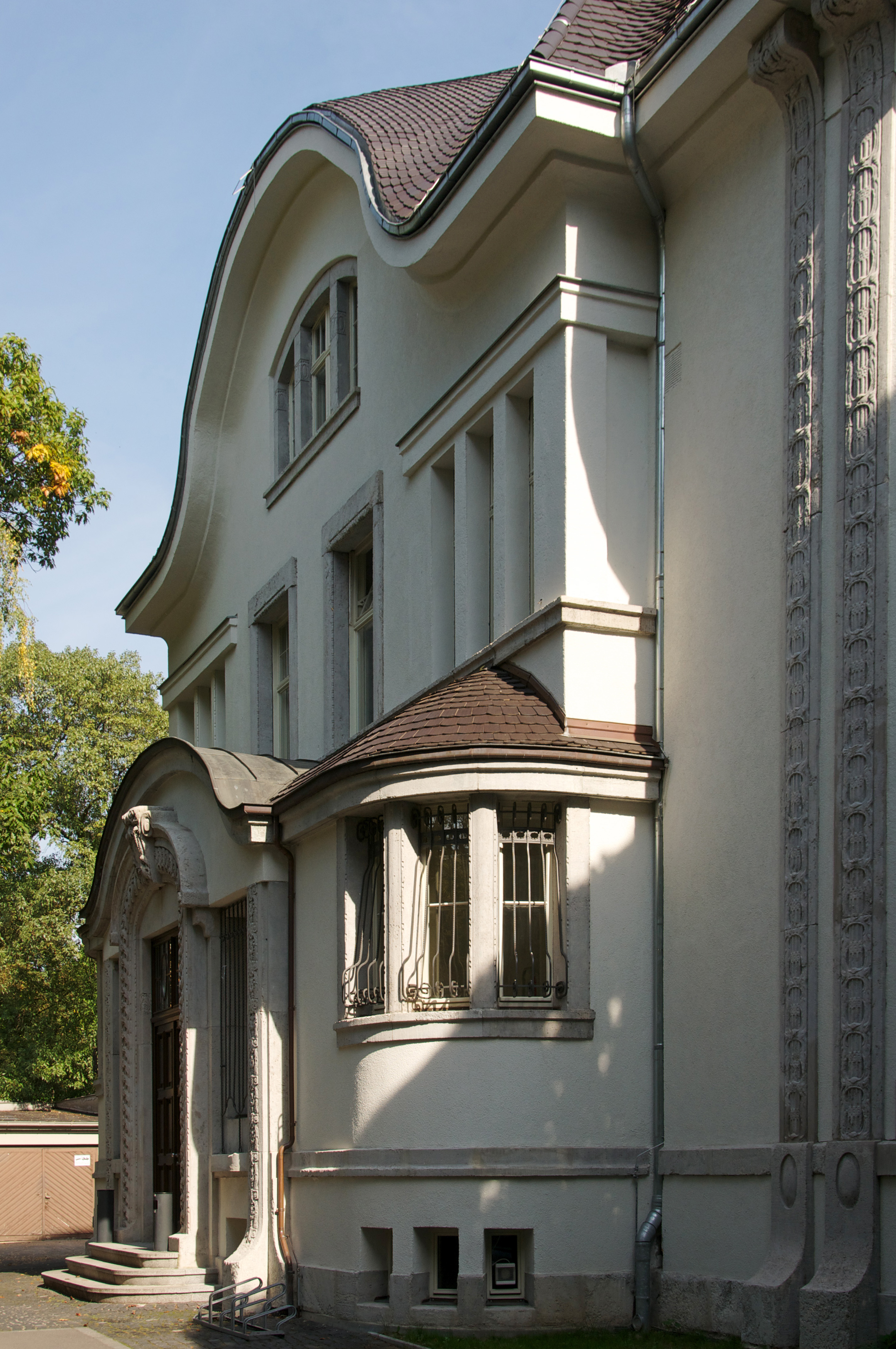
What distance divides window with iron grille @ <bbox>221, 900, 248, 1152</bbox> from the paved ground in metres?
1.85

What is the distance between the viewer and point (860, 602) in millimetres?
9055

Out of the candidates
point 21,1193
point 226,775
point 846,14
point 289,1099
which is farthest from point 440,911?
point 21,1193

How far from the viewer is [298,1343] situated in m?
10.2

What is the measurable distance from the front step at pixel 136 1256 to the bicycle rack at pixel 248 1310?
1686 millimetres

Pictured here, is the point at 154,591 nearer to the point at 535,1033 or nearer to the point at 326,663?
the point at 326,663

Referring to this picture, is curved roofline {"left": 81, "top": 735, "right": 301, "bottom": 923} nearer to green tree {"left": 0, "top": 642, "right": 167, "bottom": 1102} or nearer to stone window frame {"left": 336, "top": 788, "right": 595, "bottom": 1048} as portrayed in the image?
stone window frame {"left": 336, "top": 788, "right": 595, "bottom": 1048}

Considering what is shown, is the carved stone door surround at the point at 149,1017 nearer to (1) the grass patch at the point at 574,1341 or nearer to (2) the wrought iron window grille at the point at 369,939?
(2) the wrought iron window grille at the point at 369,939

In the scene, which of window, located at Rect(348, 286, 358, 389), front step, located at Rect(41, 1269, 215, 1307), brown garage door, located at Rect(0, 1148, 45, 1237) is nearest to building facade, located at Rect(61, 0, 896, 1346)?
front step, located at Rect(41, 1269, 215, 1307)

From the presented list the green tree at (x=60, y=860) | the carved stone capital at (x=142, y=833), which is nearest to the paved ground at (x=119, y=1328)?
the carved stone capital at (x=142, y=833)

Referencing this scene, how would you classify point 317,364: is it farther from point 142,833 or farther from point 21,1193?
point 21,1193

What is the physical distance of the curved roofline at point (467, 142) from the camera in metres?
11.0

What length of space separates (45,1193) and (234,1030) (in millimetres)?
18889

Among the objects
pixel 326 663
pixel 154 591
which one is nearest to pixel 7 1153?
pixel 154 591

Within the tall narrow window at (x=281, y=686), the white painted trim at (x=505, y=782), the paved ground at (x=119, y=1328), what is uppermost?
the tall narrow window at (x=281, y=686)
